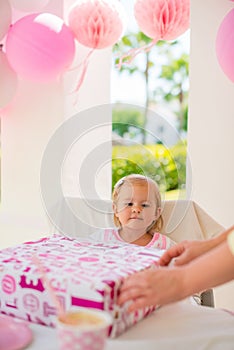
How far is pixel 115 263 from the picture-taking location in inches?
41.4

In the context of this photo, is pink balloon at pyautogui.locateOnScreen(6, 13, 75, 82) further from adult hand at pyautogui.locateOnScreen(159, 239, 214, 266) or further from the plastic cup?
the plastic cup

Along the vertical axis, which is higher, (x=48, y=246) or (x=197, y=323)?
(x=48, y=246)

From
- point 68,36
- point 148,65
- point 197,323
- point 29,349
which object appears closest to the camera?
point 29,349

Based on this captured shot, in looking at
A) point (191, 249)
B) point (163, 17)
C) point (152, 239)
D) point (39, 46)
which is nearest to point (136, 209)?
point (152, 239)

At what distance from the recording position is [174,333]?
3.11 feet

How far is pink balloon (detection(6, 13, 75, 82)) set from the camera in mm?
2137

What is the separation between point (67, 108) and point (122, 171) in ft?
3.10

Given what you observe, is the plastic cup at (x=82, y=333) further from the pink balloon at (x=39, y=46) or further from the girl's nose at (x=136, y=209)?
the pink balloon at (x=39, y=46)

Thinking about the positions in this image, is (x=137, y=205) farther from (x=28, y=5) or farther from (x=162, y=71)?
(x=162, y=71)

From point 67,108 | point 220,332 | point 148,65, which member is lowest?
point 220,332

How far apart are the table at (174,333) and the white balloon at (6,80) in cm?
149

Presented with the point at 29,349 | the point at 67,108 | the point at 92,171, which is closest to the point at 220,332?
the point at 29,349

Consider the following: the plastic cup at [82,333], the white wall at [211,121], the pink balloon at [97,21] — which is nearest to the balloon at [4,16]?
the pink balloon at [97,21]

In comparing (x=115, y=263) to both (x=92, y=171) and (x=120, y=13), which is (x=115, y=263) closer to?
(x=92, y=171)
